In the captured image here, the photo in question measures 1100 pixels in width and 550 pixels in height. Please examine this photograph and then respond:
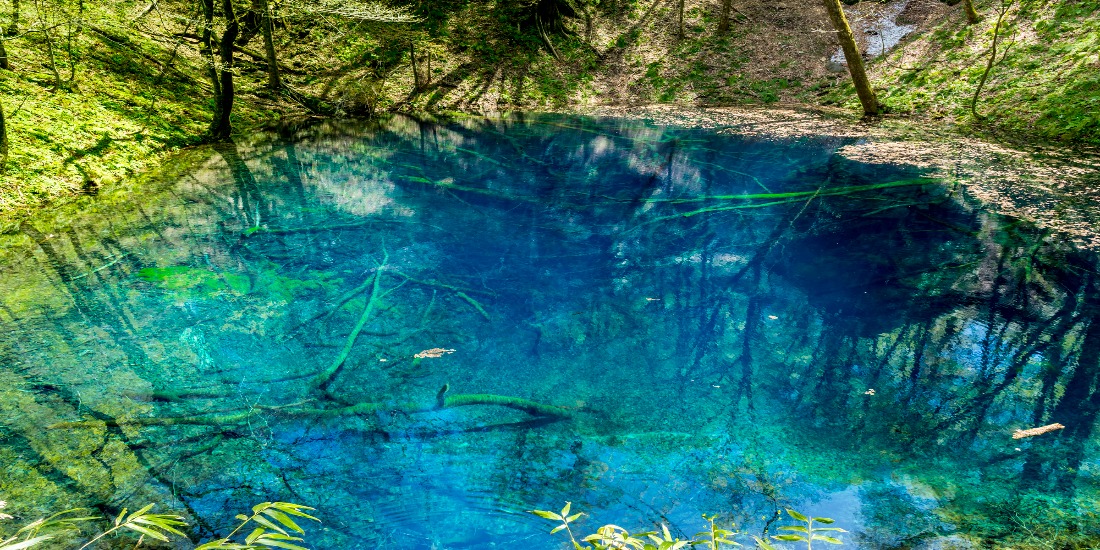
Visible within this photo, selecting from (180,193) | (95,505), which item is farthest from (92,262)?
(95,505)

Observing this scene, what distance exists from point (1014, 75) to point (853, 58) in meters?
2.84

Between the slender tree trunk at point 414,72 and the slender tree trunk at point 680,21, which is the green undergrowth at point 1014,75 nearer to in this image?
the slender tree trunk at point 680,21

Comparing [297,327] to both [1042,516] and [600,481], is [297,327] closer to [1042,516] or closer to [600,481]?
[600,481]

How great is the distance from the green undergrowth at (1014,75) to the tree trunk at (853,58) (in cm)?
51

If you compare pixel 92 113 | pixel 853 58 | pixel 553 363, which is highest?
pixel 853 58

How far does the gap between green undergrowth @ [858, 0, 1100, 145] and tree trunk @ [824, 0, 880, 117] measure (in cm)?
51

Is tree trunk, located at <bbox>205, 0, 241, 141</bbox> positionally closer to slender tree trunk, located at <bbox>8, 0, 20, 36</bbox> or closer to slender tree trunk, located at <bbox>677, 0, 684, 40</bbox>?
slender tree trunk, located at <bbox>8, 0, 20, 36</bbox>

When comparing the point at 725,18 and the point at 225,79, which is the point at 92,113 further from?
the point at 725,18

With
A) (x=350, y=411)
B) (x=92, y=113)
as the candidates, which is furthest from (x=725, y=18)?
(x=350, y=411)

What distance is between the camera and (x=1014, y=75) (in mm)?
11281

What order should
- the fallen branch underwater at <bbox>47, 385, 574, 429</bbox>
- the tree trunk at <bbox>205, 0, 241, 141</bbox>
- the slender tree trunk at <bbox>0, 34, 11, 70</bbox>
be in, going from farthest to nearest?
the tree trunk at <bbox>205, 0, 241, 141</bbox>
the slender tree trunk at <bbox>0, 34, 11, 70</bbox>
the fallen branch underwater at <bbox>47, 385, 574, 429</bbox>

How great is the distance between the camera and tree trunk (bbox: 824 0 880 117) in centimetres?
1237

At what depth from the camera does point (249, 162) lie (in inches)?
418

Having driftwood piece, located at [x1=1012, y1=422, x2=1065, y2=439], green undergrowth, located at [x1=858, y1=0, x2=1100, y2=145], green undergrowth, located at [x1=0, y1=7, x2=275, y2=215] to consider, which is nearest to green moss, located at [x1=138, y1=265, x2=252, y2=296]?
green undergrowth, located at [x1=0, y1=7, x2=275, y2=215]
